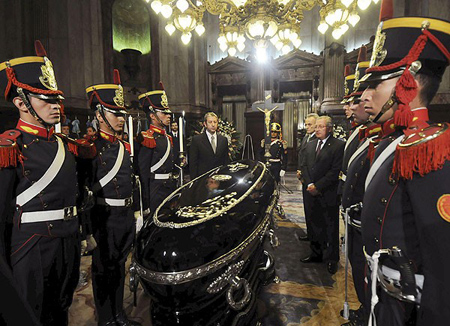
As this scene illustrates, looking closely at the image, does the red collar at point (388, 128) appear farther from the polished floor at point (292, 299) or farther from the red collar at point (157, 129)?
the red collar at point (157, 129)

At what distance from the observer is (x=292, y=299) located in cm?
242

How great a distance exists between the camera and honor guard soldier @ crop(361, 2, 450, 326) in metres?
0.86

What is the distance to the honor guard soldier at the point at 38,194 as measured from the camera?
54.7 inches

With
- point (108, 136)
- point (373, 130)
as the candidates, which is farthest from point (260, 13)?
point (108, 136)

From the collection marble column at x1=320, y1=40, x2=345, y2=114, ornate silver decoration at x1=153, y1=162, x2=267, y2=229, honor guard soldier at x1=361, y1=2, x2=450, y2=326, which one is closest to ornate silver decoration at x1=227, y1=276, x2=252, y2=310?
ornate silver decoration at x1=153, y1=162, x2=267, y2=229

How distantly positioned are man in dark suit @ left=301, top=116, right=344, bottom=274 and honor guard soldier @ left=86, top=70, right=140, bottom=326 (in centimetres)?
210

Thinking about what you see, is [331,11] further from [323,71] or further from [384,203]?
[323,71]

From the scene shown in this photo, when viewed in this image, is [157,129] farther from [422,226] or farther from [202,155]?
[422,226]

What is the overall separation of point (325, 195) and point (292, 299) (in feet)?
4.18

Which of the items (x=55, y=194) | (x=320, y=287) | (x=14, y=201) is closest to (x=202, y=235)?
(x=55, y=194)

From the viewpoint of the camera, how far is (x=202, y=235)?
61.8 inches

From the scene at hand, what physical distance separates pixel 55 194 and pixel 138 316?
1.34 metres

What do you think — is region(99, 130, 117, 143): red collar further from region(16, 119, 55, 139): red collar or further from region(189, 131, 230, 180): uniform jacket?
region(189, 131, 230, 180): uniform jacket

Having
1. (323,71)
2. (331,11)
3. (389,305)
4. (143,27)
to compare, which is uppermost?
(143,27)
